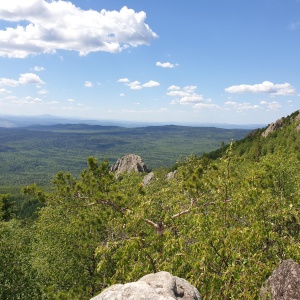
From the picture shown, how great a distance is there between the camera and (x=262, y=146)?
13400 cm

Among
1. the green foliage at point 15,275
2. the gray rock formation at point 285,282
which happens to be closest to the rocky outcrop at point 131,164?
the green foliage at point 15,275

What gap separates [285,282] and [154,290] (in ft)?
21.9

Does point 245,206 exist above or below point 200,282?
above

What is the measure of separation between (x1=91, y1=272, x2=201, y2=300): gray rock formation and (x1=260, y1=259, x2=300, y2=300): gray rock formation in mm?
4006

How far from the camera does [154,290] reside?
9094mm

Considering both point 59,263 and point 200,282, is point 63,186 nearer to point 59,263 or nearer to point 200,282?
point 59,263

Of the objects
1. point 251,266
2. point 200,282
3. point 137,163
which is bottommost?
point 137,163

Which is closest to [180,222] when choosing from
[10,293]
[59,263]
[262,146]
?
[59,263]

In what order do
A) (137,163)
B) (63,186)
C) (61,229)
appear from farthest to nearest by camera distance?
(137,163) → (61,229) → (63,186)

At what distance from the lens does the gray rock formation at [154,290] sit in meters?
8.81

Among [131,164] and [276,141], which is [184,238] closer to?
[276,141]

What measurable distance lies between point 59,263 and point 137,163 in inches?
4820

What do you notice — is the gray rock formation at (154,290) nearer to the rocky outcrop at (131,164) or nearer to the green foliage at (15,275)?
the green foliage at (15,275)

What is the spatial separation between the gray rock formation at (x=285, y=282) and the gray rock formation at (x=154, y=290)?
4.01m
